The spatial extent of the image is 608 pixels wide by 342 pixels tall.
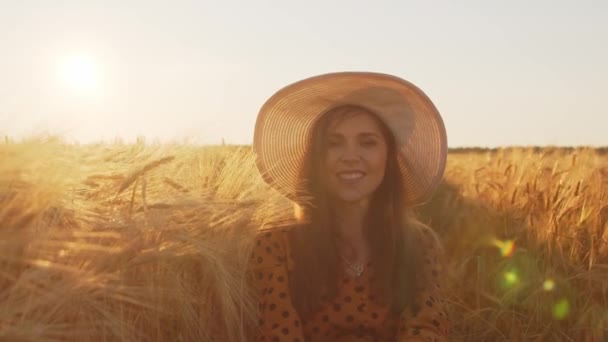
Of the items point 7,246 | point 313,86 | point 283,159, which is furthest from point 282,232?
point 7,246

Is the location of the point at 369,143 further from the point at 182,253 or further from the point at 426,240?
the point at 182,253

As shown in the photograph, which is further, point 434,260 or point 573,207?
point 573,207

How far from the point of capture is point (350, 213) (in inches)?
111

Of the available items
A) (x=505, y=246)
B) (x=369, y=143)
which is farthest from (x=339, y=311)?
(x=505, y=246)

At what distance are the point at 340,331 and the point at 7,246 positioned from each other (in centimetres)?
127

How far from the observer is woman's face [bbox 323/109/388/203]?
2625 millimetres

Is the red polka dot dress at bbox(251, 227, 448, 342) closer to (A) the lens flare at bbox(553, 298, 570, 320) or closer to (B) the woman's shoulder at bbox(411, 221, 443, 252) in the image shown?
(B) the woman's shoulder at bbox(411, 221, 443, 252)

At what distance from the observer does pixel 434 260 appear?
9.17ft

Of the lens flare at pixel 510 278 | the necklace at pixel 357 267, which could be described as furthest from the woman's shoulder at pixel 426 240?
the lens flare at pixel 510 278

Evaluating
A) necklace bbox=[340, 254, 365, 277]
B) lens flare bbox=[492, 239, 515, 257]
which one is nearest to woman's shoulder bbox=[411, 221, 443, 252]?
necklace bbox=[340, 254, 365, 277]

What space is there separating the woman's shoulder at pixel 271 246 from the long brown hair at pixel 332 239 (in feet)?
0.17

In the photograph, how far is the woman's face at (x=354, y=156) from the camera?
2.62 metres

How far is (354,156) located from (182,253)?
0.80 metres

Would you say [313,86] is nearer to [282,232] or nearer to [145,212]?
[282,232]
